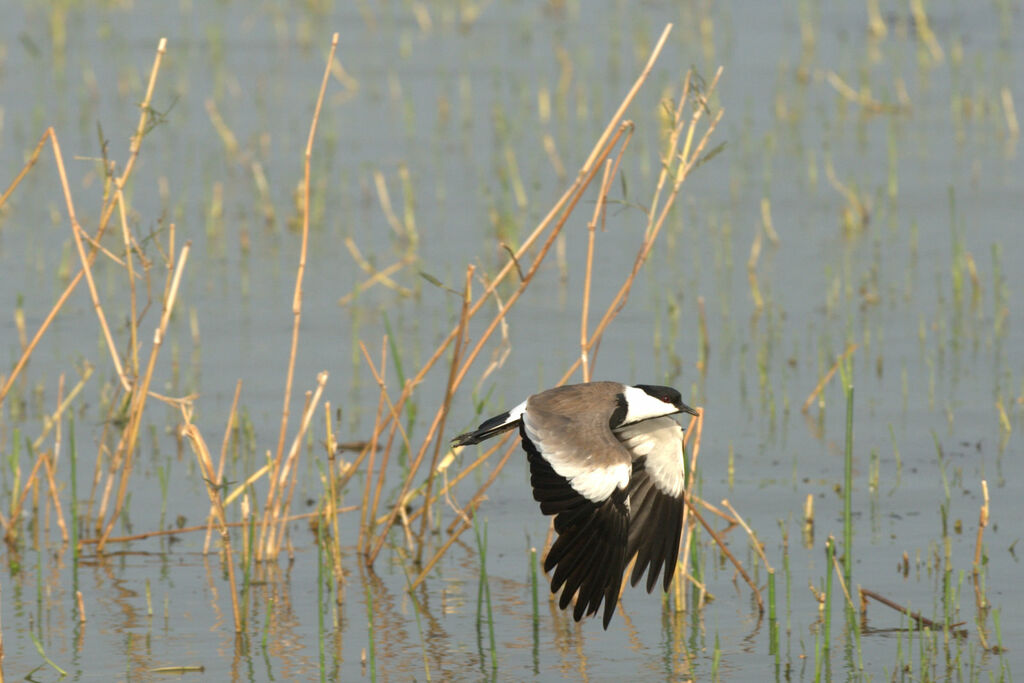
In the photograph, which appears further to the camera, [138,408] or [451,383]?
[138,408]

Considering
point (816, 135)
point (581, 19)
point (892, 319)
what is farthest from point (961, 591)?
point (581, 19)

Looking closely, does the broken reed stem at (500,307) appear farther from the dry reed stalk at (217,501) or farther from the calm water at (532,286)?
the dry reed stalk at (217,501)

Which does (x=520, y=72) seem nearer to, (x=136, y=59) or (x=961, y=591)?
(x=136, y=59)

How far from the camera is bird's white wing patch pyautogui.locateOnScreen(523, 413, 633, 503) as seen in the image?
15.1 feet

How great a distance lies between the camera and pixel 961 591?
579cm

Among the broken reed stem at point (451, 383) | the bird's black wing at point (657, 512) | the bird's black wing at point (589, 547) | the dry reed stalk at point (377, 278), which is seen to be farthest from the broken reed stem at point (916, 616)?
the dry reed stalk at point (377, 278)

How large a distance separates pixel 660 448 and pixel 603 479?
0.52 meters

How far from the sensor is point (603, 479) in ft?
15.1

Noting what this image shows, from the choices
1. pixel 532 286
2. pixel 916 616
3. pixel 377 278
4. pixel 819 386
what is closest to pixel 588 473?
pixel 916 616

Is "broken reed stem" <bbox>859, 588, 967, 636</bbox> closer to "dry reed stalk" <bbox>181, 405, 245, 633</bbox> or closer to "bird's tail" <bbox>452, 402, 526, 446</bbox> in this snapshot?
→ "bird's tail" <bbox>452, 402, 526, 446</bbox>

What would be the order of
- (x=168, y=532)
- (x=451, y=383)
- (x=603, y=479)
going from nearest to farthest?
(x=603, y=479), (x=451, y=383), (x=168, y=532)

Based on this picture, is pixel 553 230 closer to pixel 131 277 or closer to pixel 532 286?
pixel 131 277

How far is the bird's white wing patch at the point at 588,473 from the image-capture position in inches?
181

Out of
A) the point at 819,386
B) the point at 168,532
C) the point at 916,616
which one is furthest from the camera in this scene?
the point at 819,386
